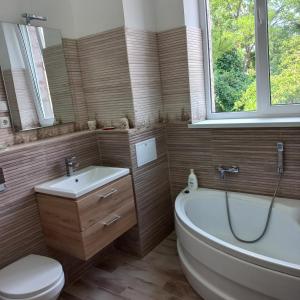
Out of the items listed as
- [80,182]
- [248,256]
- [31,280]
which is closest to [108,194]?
[80,182]

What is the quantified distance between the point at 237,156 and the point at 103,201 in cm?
112

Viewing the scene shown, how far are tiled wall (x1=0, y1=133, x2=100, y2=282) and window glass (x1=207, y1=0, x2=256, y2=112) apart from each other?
137 cm

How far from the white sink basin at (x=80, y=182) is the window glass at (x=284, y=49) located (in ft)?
4.54

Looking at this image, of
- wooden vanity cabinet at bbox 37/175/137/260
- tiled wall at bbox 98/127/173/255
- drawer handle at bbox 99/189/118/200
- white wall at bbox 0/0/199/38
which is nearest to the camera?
wooden vanity cabinet at bbox 37/175/137/260

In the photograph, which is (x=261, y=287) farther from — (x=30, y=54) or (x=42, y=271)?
(x=30, y=54)

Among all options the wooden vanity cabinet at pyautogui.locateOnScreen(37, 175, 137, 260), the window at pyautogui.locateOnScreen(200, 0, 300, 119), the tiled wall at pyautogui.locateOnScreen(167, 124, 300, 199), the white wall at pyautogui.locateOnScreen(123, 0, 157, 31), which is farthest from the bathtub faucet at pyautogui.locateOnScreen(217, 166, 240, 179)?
the white wall at pyautogui.locateOnScreen(123, 0, 157, 31)

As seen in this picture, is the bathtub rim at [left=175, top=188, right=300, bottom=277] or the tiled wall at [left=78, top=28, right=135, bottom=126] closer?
the bathtub rim at [left=175, top=188, right=300, bottom=277]

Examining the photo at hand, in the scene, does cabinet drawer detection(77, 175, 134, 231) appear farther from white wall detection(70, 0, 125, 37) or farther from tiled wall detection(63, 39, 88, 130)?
white wall detection(70, 0, 125, 37)

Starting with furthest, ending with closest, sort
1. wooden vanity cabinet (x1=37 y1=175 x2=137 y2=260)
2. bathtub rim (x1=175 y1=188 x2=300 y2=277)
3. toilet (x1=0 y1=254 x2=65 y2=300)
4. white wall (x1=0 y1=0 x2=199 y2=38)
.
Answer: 1. white wall (x1=0 y1=0 x2=199 y2=38)
2. wooden vanity cabinet (x1=37 y1=175 x2=137 y2=260)
3. toilet (x1=0 y1=254 x2=65 y2=300)
4. bathtub rim (x1=175 y1=188 x2=300 y2=277)

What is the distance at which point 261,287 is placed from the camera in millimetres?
1453

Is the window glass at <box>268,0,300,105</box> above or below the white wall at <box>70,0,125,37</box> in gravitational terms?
below

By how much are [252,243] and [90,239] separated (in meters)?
1.22

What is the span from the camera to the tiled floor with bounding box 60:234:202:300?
6.45ft

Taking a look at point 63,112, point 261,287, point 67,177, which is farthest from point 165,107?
point 261,287
